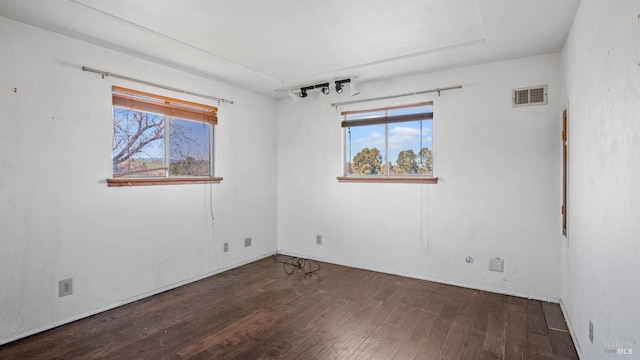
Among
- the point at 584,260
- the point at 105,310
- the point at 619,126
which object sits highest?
the point at 619,126

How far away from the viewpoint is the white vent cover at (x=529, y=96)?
313 centimetres

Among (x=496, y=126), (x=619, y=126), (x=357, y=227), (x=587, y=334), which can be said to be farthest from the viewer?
(x=357, y=227)

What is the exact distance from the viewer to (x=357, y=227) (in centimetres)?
430

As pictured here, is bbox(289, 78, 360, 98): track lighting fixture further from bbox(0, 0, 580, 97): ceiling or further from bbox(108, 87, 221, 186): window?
bbox(108, 87, 221, 186): window

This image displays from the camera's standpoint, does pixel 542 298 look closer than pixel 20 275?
No

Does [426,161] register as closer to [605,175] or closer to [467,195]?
[467,195]

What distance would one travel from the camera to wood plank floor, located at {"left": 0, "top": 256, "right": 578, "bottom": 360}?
2273 millimetres

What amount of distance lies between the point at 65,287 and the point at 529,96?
4.71m

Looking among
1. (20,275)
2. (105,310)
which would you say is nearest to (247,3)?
(20,275)

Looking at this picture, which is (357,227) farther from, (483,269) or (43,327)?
(43,327)

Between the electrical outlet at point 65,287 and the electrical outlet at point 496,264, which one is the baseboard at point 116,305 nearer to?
the electrical outlet at point 65,287

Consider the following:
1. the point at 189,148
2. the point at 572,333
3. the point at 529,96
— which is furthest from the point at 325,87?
the point at 572,333

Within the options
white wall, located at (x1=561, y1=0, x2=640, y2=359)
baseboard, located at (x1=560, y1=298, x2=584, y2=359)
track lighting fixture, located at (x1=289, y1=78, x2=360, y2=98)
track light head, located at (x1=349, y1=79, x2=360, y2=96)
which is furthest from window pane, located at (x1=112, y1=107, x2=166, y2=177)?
baseboard, located at (x1=560, y1=298, x2=584, y2=359)

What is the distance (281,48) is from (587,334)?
323 cm
